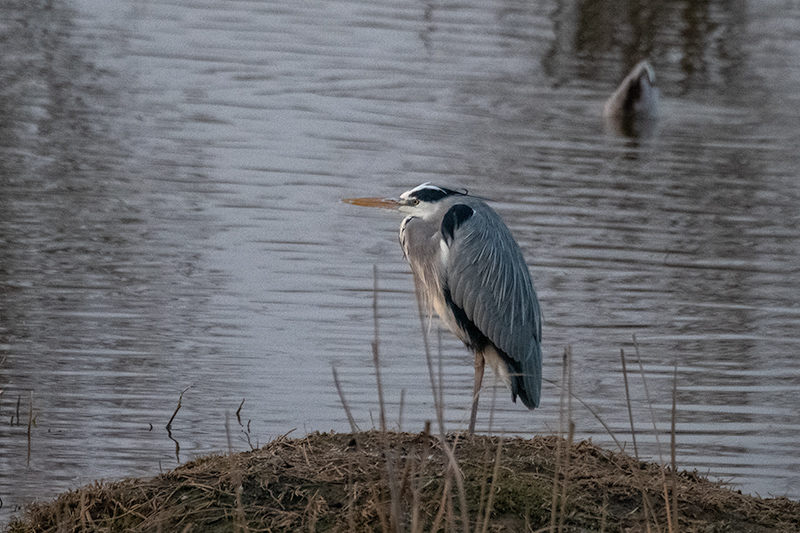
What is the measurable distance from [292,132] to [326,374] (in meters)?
5.68

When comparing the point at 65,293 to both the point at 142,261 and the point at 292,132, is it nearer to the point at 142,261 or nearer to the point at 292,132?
→ the point at 142,261

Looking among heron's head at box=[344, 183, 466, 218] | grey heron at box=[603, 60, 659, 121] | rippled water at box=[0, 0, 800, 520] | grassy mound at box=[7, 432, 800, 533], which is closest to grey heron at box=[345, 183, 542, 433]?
heron's head at box=[344, 183, 466, 218]

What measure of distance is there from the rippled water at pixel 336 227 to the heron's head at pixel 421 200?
105cm

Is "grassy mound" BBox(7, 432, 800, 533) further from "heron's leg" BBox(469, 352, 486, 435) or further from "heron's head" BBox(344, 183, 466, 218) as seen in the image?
"heron's head" BBox(344, 183, 466, 218)

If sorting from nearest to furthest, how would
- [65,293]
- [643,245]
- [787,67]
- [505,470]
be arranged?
[505,470]
[65,293]
[643,245]
[787,67]

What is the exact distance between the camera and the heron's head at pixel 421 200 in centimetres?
585

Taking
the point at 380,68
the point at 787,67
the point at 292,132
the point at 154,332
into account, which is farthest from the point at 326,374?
the point at 787,67

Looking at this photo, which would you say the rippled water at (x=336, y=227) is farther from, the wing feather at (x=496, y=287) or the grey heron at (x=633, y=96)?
the wing feather at (x=496, y=287)

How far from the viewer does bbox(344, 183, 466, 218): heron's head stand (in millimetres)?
5852

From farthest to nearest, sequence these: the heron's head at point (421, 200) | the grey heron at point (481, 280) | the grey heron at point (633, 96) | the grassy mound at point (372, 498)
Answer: the grey heron at point (633, 96) → the heron's head at point (421, 200) → the grey heron at point (481, 280) → the grassy mound at point (372, 498)

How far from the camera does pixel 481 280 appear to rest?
5766mm

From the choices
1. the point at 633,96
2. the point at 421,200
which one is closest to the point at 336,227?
the point at 421,200

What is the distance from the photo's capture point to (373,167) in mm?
11188

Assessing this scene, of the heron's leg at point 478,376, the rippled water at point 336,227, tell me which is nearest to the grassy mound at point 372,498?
the rippled water at point 336,227
